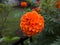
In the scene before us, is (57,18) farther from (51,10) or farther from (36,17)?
(36,17)

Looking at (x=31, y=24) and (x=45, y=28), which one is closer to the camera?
(x=31, y=24)

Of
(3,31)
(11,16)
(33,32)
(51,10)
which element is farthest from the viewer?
(11,16)

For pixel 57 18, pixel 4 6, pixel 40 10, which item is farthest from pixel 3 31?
pixel 57 18

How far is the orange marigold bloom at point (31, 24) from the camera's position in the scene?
1.02 meters

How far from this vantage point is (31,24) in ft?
3.38

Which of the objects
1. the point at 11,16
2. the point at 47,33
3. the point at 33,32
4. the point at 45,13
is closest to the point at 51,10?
the point at 45,13

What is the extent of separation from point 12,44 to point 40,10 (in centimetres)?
27

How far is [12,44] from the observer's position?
113 centimetres

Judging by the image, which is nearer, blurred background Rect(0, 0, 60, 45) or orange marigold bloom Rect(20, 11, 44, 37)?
orange marigold bloom Rect(20, 11, 44, 37)

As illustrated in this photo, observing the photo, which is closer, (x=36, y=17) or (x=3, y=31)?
(x=36, y=17)

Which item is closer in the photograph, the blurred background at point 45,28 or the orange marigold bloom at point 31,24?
the orange marigold bloom at point 31,24

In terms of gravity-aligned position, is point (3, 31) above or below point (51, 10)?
below

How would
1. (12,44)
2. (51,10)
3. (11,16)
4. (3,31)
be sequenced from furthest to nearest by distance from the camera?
(11,16) → (3,31) → (51,10) → (12,44)

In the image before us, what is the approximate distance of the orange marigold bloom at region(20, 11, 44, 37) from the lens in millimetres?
1017
